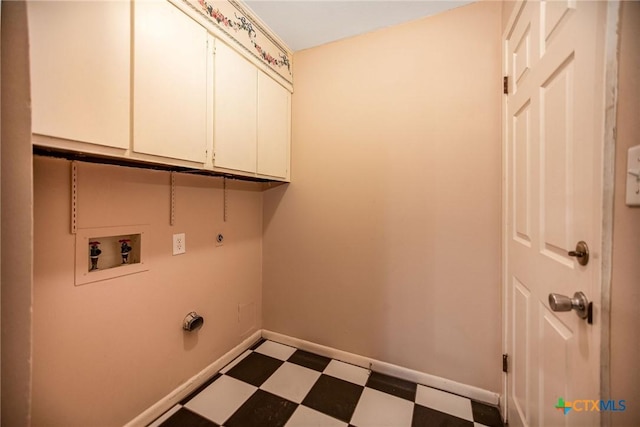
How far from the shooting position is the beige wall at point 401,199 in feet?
4.87

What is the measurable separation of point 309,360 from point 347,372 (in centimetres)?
31

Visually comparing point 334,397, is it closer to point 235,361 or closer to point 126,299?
point 235,361

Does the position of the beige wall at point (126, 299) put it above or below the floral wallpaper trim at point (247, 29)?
below

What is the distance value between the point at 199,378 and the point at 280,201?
55.2 inches

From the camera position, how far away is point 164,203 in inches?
56.0

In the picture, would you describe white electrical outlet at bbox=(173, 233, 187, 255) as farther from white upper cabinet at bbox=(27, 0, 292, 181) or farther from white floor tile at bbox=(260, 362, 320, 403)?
white floor tile at bbox=(260, 362, 320, 403)

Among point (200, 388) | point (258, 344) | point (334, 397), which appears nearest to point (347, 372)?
point (334, 397)

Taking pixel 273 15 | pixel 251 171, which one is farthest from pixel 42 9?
pixel 273 15

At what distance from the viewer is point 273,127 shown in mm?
1823

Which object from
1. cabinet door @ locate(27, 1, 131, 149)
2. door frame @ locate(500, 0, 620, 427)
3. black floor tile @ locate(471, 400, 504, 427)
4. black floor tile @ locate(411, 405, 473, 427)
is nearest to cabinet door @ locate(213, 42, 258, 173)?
cabinet door @ locate(27, 1, 131, 149)

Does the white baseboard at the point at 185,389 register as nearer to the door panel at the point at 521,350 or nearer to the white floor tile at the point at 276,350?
the white floor tile at the point at 276,350

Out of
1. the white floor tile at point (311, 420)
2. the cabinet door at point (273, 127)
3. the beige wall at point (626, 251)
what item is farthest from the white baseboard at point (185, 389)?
the beige wall at point (626, 251)

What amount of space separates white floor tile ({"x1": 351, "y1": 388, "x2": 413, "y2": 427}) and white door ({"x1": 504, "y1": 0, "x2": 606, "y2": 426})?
0.55 metres

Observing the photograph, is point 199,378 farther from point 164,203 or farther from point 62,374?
point 164,203
